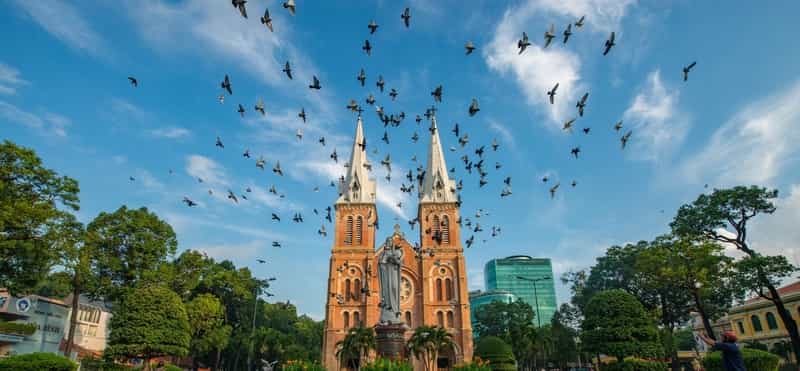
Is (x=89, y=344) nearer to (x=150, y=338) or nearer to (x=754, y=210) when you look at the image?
(x=150, y=338)

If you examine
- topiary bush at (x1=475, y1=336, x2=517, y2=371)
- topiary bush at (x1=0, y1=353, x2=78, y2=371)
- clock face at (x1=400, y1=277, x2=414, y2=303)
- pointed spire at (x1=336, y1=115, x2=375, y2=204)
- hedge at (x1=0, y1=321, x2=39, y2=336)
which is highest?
pointed spire at (x1=336, y1=115, x2=375, y2=204)

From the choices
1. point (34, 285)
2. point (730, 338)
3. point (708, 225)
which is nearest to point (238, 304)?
point (34, 285)

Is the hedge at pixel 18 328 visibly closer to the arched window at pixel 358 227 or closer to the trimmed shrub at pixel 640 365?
the arched window at pixel 358 227

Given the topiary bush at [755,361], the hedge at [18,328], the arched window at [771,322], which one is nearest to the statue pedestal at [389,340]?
the topiary bush at [755,361]

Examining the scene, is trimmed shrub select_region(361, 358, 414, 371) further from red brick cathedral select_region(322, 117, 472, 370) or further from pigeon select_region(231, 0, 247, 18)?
red brick cathedral select_region(322, 117, 472, 370)

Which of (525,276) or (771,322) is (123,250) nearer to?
(771,322)

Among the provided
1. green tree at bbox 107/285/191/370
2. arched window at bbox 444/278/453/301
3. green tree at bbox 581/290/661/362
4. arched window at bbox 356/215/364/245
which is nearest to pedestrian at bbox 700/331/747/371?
green tree at bbox 581/290/661/362
